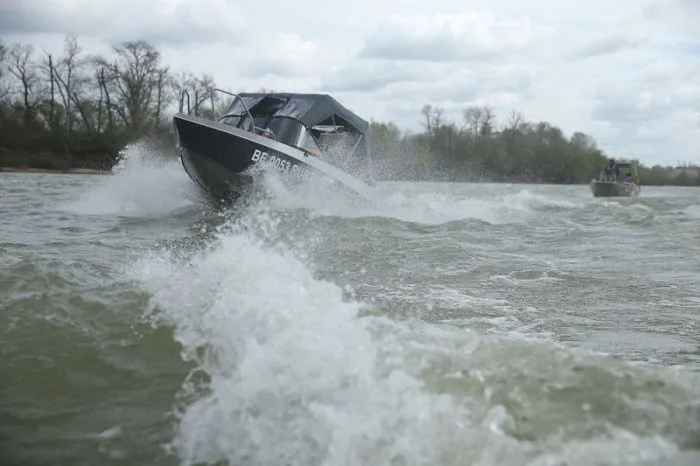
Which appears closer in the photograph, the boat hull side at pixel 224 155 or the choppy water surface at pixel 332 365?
the choppy water surface at pixel 332 365

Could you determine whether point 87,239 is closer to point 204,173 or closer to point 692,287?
point 204,173

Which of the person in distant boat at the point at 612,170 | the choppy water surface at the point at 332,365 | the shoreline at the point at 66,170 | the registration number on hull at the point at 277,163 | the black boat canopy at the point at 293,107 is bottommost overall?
the shoreline at the point at 66,170

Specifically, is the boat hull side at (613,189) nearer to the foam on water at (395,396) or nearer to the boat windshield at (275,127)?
the boat windshield at (275,127)

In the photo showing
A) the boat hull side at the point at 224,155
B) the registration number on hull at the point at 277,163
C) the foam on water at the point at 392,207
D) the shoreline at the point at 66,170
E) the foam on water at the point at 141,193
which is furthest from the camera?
the shoreline at the point at 66,170

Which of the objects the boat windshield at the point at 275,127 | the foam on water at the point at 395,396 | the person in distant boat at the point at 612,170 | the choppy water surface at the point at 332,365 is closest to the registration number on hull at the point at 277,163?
the boat windshield at the point at 275,127

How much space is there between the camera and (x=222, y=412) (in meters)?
3.32

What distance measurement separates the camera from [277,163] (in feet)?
42.8

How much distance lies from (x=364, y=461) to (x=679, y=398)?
1.49 meters

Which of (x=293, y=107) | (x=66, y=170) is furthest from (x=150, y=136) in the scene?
(x=293, y=107)

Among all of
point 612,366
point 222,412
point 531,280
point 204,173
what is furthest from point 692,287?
point 204,173

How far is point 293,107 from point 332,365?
1111 centimetres

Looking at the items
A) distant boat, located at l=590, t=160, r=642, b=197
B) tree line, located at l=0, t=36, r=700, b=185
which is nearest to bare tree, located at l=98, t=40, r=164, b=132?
tree line, located at l=0, t=36, r=700, b=185

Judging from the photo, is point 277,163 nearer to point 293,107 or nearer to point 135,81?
point 293,107

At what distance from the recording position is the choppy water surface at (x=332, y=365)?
295 cm
